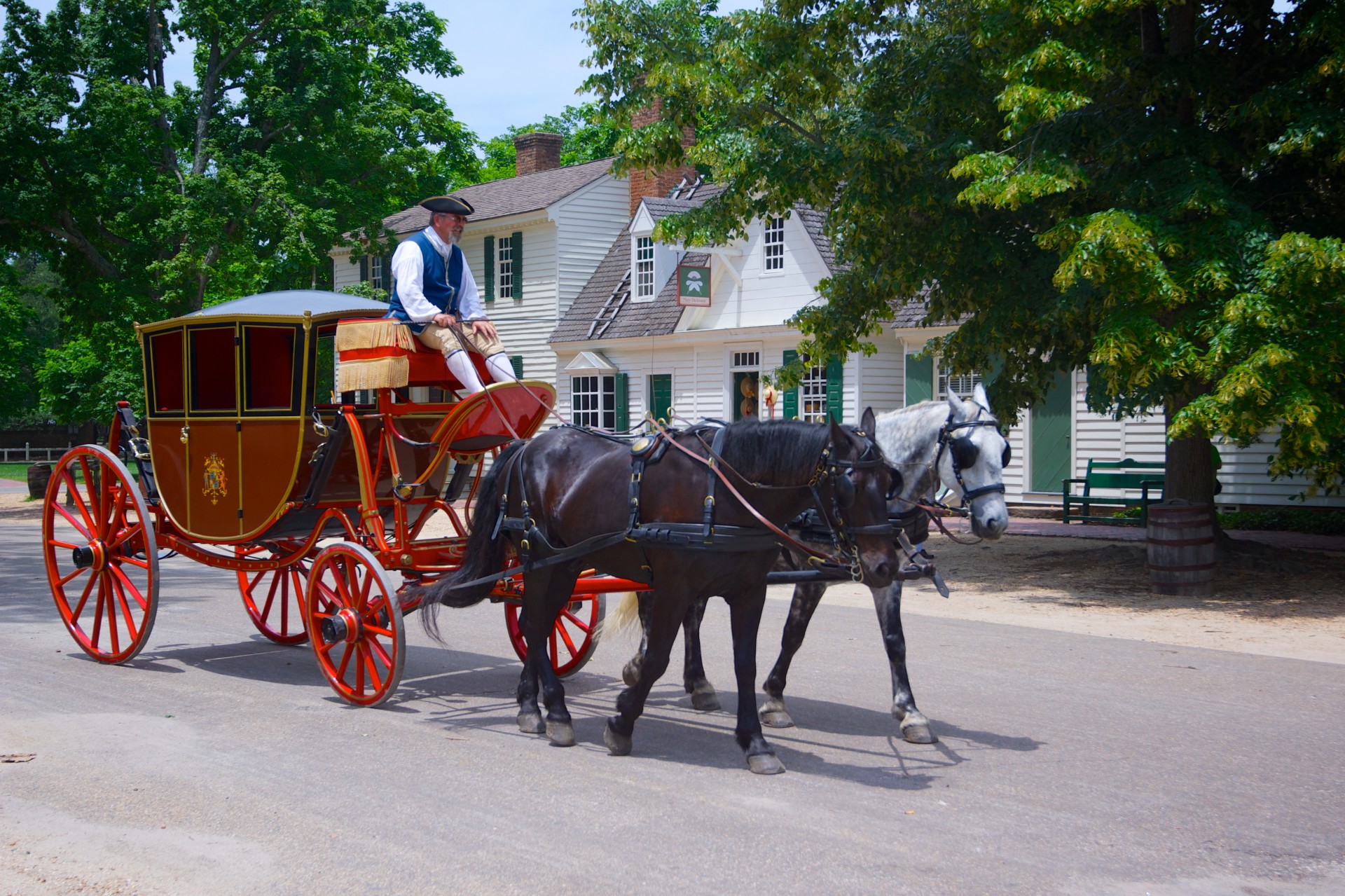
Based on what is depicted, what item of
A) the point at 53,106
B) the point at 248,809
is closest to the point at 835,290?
the point at 248,809

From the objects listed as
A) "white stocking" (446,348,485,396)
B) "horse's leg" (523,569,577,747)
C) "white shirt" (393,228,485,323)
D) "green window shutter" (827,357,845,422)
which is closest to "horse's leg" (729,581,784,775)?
"horse's leg" (523,569,577,747)

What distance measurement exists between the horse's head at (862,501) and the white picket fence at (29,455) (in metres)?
50.9

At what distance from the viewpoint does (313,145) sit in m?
27.1

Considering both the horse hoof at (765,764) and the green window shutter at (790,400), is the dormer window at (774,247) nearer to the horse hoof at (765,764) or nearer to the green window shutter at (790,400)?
the green window shutter at (790,400)

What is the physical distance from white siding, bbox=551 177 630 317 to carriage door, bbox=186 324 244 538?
2031cm

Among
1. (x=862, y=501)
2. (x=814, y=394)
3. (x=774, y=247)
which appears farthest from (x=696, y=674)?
(x=774, y=247)

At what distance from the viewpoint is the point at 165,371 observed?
8.72m

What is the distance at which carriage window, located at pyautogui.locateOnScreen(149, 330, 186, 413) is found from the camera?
8625 millimetres

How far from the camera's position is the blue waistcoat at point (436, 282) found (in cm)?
768

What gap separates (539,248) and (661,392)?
525cm

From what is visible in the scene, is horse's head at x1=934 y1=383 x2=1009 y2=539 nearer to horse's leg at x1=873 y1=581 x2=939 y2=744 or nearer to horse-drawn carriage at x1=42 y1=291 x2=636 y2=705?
horse's leg at x1=873 y1=581 x2=939 y2=744

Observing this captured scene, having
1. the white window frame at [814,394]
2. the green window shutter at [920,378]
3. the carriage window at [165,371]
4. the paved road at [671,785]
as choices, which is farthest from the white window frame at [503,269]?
the paved road at [671,785]

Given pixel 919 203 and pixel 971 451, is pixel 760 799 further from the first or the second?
pixel 919 203

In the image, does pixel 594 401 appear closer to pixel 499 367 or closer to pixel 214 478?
pixel 214 478
